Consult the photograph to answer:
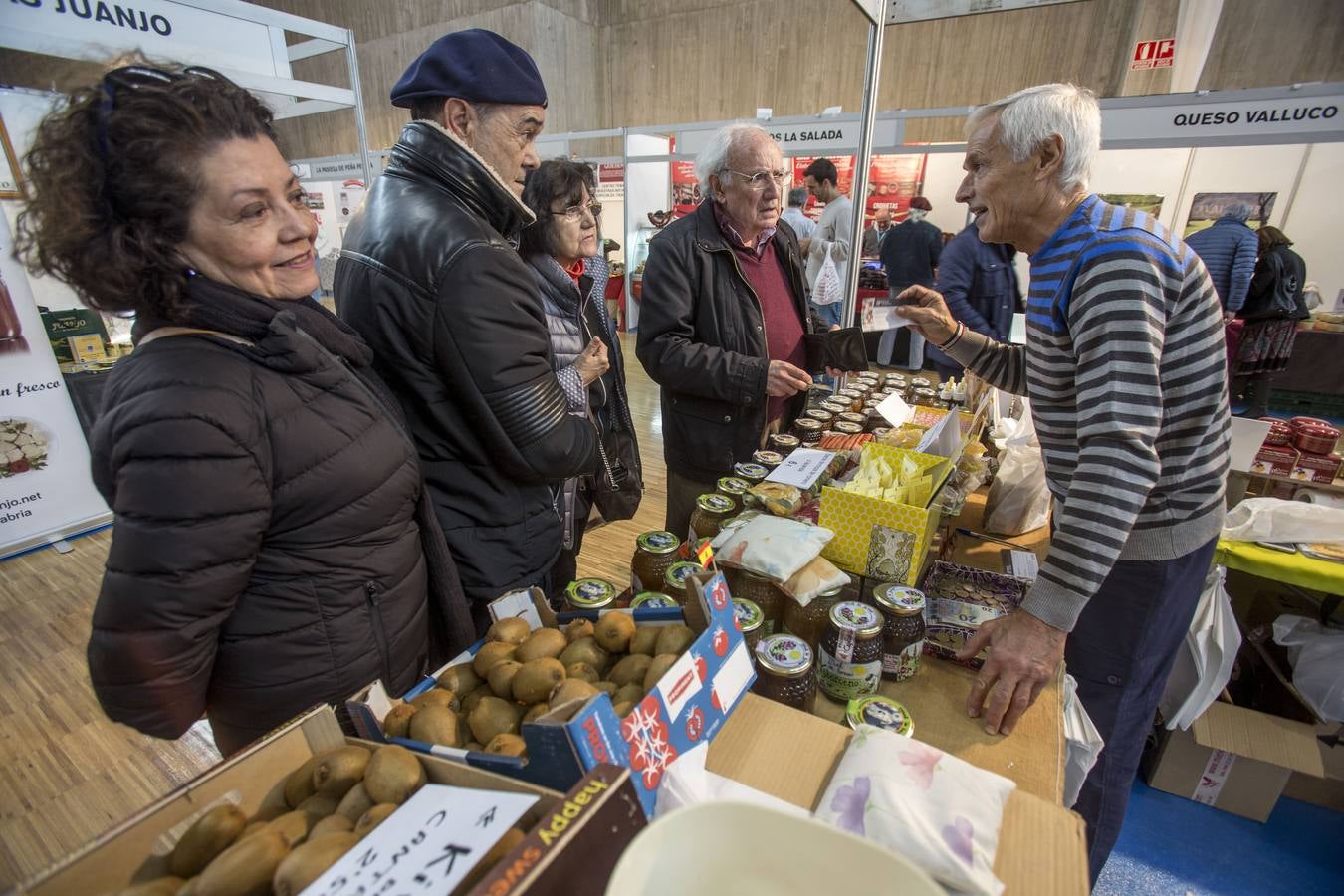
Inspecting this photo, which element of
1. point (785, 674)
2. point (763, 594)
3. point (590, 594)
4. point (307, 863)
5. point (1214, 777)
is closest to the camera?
point (307, 863)

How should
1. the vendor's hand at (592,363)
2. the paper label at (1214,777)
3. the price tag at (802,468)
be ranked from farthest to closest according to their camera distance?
the paper label at (1214,777) < the vendor's hand at (592,363) < the price tag at (802,468)

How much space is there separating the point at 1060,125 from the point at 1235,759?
6.54 feet

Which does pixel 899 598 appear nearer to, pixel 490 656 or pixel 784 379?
pixel 490 656

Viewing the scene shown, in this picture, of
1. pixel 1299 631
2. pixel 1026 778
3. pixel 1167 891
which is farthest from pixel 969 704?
pixel 1299 631

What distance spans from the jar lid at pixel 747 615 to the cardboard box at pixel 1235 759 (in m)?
1.80

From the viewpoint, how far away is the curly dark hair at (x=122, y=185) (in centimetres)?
83

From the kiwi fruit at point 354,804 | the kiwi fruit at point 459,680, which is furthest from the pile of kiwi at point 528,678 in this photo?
the kiwi fruit at point 354,804

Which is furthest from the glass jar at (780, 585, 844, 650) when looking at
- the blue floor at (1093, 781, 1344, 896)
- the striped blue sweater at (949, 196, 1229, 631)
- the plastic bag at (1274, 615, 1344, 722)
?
the plastic bag at (1274, 615, 1344, 722)

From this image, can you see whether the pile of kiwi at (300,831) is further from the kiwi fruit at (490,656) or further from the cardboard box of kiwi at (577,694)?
the kiwi fruit at (490,656)

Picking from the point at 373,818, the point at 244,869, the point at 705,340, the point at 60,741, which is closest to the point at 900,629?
the point at 373,818

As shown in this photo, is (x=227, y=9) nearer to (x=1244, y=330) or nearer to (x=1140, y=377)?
(x=1140, y=377)

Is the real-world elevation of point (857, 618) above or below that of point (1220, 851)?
above

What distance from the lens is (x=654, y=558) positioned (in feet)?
4.21

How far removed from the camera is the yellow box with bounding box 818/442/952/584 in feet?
4.00
